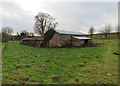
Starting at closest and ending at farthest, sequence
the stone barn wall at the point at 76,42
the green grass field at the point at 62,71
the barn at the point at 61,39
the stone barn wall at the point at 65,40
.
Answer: the green grass field at the point at 62,71 → the stone barn wall at the point at 76,42 → the barn at the point at 61,39 → the stone barn wall at the point at 65,40

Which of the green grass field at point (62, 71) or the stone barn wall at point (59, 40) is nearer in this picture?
the green grass field at point (62, 71)

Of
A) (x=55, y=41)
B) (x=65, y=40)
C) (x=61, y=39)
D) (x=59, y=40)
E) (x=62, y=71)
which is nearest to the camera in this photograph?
(x=62, y=71)

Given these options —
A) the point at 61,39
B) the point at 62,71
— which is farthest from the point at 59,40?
the point at 62,71

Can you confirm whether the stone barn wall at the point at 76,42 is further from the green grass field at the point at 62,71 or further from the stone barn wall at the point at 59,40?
the green grass field at the point at 62,71

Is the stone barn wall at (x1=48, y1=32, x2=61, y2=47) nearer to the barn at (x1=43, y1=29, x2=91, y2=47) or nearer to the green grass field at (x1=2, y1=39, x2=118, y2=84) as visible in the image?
the barn at (x1=43, y1=29, x2=91, y2=47)

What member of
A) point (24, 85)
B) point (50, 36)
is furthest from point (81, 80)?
point (50, 36)

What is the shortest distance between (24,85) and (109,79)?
4.85 metres

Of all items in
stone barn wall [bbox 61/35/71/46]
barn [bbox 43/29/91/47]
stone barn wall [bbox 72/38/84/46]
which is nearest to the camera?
stone barn wall [bbox 72/38/84/46]

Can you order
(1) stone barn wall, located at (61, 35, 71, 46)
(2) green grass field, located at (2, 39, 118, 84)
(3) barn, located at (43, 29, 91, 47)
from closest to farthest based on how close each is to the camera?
(2) green grass field, located at (2, 39, 118, 84), (3) barn, located at (43, 29, 91, 47), (1) stone barn wall, located at (61, 35, 71, 46)

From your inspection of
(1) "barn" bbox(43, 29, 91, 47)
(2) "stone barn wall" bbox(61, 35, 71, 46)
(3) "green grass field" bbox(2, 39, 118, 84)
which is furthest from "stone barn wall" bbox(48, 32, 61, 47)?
(3) "green grass field" bbox(2, 39, 118, 84)

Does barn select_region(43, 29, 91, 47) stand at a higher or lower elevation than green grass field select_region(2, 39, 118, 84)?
higher

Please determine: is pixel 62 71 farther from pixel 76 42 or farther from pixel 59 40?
pixel 76 42

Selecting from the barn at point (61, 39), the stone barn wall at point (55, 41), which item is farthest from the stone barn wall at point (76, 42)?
the stone barn wall at point (55, 41)

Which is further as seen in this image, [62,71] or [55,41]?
[55,41]
